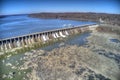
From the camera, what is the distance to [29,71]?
52.0 ft

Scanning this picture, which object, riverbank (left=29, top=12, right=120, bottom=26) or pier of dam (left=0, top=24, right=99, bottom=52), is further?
riverbank (left=29, top=12, right=120, bottom=26)

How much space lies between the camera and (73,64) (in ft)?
55.6

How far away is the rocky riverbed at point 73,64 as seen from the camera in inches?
569

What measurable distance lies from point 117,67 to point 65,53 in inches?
275

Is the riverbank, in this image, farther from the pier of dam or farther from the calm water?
the pier of dam

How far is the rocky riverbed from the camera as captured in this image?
569 inches

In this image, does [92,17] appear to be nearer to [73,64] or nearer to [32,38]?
[32,38]

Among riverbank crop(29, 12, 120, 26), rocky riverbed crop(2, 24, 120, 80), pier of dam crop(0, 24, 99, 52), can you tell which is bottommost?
rocky riverbed crop(2, 24, 120, 80)

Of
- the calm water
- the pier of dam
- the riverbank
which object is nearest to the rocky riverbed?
the pier of dam

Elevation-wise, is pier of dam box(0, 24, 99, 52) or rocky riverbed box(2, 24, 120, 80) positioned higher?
pier of dam box(0, 24, 99, 52)

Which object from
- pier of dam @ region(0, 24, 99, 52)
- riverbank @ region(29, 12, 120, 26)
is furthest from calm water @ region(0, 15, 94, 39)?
riverbank @ region(29, 12, 120, 26)

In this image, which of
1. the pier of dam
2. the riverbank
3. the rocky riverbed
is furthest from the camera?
the riverbank

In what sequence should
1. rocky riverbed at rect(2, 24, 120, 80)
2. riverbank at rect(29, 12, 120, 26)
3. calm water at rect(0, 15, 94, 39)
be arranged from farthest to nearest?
riverbank at rect(29, 12, 120, 26) < calm water at rect(0, 15, 94, 39) < rocky riverbed at rect(2, 24, 120, 80)

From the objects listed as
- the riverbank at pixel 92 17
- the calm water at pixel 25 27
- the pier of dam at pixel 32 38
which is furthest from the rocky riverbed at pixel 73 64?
the riverbank at pixel 92 17
